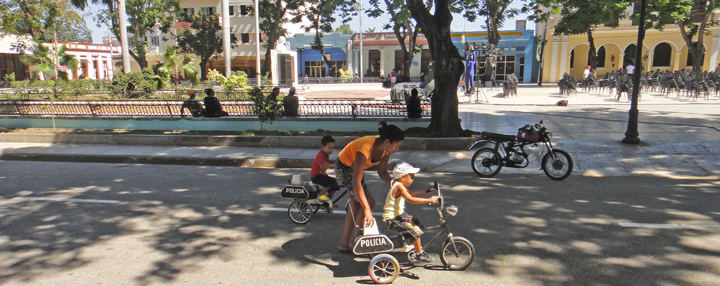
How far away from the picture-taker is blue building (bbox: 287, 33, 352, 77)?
1908 inches

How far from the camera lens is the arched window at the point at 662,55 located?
118 ft

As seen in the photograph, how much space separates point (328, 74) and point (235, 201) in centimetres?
4303

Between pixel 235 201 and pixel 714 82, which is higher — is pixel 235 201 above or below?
below

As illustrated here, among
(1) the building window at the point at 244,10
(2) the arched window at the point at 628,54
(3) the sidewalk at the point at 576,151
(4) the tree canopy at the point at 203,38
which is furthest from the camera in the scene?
(1) the building window at the point at 244,10

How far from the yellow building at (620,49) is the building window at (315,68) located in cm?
2417

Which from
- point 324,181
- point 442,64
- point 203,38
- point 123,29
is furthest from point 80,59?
point 324,181

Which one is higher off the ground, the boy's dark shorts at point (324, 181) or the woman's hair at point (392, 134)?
the woman's hair at point (392, 134)

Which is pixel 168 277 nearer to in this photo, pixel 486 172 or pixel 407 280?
pixel 407 280

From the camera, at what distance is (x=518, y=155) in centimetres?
840

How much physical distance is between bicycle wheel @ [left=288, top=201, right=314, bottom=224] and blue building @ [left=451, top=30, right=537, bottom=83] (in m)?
36.9

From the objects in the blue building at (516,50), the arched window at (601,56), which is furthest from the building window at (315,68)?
the arched window at (601,56)

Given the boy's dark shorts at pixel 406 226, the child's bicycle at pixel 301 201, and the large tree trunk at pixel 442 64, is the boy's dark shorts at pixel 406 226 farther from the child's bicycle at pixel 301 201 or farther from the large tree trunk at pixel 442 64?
the large tree trunk at pixel 442 64

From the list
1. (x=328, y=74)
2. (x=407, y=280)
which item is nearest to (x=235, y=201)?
(x=407, y=280)

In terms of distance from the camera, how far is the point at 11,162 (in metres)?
11.1
